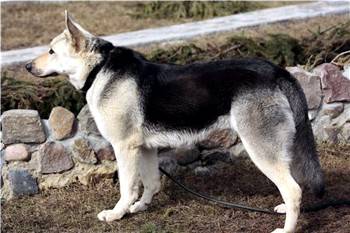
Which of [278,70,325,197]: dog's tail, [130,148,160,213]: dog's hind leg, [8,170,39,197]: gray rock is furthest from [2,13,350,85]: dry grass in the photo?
[278,70,325,197]: dog's tail

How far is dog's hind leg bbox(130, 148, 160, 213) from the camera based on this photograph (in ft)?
19.6

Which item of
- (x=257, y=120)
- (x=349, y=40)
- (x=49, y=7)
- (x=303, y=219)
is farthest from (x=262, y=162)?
(x=49, y=7)

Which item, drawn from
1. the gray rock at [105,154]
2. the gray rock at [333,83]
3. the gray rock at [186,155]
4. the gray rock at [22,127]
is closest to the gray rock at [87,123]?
the gray rock at [105,154]

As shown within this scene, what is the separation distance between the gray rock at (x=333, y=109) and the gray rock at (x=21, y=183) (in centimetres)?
267

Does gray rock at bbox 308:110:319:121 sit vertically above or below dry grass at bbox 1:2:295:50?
above

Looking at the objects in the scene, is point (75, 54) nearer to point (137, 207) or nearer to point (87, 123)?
point (87, 123)

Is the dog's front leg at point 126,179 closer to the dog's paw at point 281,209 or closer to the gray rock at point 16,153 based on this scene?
the gray rock at point 16,153

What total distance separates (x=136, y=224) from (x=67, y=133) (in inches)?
42.4

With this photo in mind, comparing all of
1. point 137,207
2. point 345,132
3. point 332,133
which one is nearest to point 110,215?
point 137,207

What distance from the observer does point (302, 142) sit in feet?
17.6

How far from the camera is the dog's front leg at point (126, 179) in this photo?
559cm

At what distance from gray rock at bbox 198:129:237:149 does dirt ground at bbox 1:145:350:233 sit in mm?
185

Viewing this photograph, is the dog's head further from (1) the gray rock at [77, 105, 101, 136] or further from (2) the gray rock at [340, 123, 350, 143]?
(2) the gray rock at [340, 123, 350, 143]

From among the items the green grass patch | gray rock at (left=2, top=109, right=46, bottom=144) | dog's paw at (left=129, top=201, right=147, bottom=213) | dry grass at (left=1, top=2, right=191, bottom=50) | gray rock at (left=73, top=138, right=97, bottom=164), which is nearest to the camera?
dog's paw at (left=129, top=201, right=147, bottom=213)
